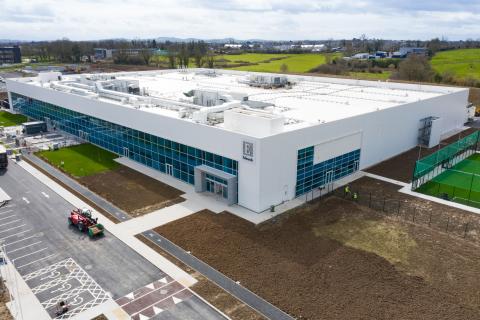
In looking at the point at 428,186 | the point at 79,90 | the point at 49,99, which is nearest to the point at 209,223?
the point at 428,186

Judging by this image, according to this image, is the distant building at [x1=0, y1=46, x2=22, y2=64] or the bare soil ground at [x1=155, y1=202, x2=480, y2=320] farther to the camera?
the distant building at [x1=0, y1=46, x2=22, y2=64]

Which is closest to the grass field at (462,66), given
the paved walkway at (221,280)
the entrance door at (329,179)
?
the entrance door at (329,179)

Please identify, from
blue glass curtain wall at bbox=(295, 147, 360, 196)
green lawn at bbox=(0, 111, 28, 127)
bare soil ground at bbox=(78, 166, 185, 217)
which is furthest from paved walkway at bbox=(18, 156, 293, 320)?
green lawn at bbox=(0, 111, 28, 127)

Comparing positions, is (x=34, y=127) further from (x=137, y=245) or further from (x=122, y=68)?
(x=122, y=68)

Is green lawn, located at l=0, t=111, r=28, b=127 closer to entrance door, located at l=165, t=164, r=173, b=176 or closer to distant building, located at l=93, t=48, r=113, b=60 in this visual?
entrance door, located at l=165, t=164, r=173, b=176

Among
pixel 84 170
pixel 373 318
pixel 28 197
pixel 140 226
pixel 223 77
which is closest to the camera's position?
pixel 373 318

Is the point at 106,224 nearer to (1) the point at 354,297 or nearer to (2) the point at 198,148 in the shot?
(2) the point at 198,148

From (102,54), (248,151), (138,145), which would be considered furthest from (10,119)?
(102,54)
